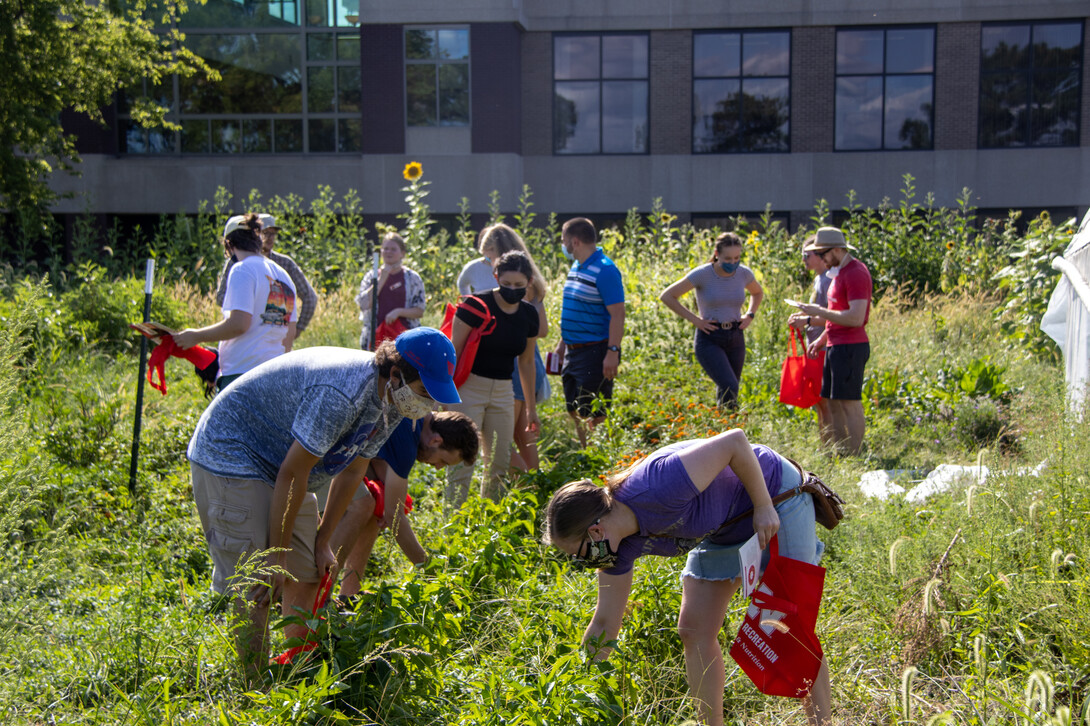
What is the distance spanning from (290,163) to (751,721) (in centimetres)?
2258

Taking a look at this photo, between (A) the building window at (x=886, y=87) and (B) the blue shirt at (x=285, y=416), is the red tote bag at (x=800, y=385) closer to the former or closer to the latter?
(B) the blue shirt at (x=285, y=416)

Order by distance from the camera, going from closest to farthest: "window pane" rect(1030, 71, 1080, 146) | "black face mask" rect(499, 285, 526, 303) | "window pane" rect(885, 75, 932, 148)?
"black face mask" rect(499, 285, 526, 303)
"window pane" rect(1030, 71, 1080, 146)
"window pane" rect(885, 75, 932, 148)

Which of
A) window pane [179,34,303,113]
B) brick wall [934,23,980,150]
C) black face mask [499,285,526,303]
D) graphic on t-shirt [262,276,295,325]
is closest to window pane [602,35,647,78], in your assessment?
brick wall [934,23,980,150]

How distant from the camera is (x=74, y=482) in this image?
240 inches

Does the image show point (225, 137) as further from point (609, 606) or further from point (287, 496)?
point (609, 606)

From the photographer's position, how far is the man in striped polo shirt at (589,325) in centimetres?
663

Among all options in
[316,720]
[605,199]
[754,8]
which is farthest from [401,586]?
[754,8]

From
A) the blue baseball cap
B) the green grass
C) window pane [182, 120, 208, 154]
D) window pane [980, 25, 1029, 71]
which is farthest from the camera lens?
window pane [182, 120, 208, 154]

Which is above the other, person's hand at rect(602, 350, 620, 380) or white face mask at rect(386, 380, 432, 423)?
white face mask at rect(386, 380, 432, 423)

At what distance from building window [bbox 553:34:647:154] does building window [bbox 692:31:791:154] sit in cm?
145

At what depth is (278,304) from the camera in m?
5.52

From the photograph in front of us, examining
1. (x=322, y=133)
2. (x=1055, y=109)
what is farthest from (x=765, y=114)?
(x=322, y=133)

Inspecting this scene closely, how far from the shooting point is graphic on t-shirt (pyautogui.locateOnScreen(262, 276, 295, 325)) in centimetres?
545

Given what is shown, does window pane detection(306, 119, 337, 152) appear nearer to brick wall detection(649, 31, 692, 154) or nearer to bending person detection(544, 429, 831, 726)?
brick wall detection(649, 31, 692, 154)
